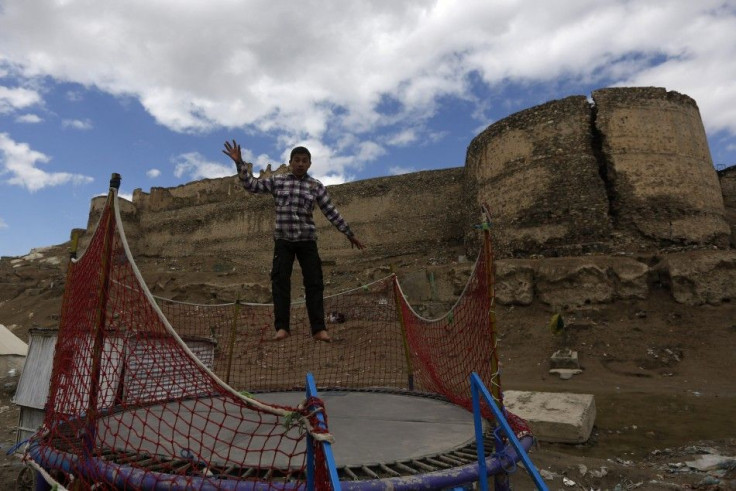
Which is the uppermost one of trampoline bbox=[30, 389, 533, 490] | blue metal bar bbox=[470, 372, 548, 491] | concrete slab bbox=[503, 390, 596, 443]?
blue metal bar bbox=[470, 372, 548, 491]

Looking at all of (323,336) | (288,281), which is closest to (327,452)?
(323,336)

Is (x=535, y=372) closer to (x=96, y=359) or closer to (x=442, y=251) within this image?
(x=96, y=359)

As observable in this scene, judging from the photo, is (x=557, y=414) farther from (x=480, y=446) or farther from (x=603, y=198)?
(x=603, y=198)

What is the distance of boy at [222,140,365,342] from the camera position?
3.60 metres

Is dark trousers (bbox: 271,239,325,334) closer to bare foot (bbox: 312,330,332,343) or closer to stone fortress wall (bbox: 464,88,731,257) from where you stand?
bare foot (bbox: 312,330,332,343)

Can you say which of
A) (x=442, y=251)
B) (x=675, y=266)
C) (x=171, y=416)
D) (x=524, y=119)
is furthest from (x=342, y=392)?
(x=442, y=251)

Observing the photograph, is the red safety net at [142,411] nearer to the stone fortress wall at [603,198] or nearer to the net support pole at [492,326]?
the net support pole at [492,326]

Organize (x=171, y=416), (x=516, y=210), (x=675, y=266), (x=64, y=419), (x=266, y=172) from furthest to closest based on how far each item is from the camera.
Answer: (x=266, y=172) < (x=516, y=210) < (x=675, y=266) < (x=171, y=416) < (x=64, y=419)

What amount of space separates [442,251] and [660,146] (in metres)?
9.67

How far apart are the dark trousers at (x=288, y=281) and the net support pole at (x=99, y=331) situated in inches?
54.2

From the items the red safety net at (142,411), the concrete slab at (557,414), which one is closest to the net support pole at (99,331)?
the red safety net at (142,411)

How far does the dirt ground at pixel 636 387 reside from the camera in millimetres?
4164

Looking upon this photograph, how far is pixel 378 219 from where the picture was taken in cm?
2319

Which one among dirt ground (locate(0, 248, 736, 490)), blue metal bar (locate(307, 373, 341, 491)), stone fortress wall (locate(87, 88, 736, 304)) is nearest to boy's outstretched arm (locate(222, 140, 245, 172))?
blue metal bar (locate(307, 373, 341, 491))
